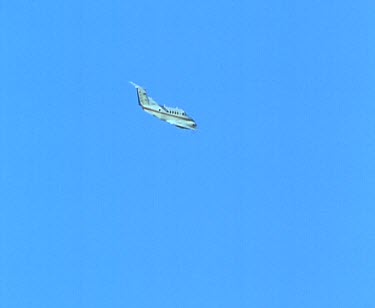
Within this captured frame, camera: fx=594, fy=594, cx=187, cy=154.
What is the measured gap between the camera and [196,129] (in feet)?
308

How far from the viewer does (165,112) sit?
9644 cm

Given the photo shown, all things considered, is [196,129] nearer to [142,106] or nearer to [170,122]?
[170,122]

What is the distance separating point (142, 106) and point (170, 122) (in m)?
7.29

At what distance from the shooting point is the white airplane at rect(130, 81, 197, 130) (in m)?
94.5

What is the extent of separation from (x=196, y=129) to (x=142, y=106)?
11833 millimetres

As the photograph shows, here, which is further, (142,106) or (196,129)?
(142,106)

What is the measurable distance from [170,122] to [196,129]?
15.5 ft

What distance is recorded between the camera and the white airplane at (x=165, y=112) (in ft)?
310

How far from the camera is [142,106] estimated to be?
329 ft

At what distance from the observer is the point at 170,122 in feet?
314

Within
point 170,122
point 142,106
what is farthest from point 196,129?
point 142,106
